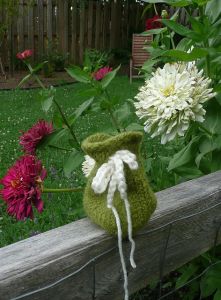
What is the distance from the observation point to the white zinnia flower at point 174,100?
1.30 m

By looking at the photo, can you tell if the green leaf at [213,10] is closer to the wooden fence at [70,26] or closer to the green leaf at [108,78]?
the green leaf at [108,78]

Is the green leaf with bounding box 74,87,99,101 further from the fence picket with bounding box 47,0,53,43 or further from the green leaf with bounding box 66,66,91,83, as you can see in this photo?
the fence picket with bounding box 47,0,53,43

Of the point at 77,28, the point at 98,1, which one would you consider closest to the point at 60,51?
the point at 77,28

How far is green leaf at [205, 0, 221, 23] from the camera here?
62.1 inches

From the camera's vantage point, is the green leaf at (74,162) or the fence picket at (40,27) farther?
the fence picket at (40,27)

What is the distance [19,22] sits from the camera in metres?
11.4

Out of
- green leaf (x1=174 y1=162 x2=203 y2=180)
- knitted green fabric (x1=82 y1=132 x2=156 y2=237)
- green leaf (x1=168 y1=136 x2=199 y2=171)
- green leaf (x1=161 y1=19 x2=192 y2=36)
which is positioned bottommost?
green leaf (x1=174 y1=162 x2=203 y2=180)

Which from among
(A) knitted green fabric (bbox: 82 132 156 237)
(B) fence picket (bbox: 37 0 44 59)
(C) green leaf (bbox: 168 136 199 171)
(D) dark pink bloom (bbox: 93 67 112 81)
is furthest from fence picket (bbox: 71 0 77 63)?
(A) knitted green fabric (bbox: 82 132 156 237)

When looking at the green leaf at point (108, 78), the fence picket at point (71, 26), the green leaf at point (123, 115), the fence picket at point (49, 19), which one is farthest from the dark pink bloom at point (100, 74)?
the fence picket at point (49, 19)

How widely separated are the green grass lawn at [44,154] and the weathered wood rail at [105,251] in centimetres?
51

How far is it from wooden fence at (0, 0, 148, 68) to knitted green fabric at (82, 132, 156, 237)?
10.1m

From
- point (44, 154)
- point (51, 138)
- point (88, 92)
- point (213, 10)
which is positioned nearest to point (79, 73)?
point (88, 92)

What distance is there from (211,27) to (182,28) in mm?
148

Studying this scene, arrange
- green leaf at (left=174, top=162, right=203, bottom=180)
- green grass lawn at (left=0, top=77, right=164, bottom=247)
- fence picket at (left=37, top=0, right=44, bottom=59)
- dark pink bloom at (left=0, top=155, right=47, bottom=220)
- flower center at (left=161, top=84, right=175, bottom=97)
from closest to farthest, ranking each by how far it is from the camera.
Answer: dark pink bloom at (left=0, top=155, right=47, bottom=220) < flower center at (left=161, top=84, right=175, bottom=97) < green leaf at (left=174, top=162, right=203, bottom=180) < green grass lawn at (left=0, top=77, right=164, bottom=247) < fence picket at (left=37, top=0, right=44, bottom=59)
